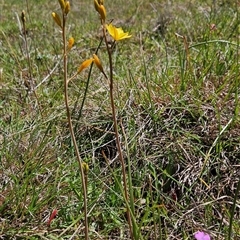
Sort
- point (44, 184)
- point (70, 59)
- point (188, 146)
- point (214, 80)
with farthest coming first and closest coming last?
point (70, 59) < point (214, 80) < point (188, 146) < point (44, 184)

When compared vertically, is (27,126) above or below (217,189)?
above

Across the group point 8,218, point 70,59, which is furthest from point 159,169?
point 70,59

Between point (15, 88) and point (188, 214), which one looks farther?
point (15, 88)

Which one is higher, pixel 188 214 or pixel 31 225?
pixel 31 225

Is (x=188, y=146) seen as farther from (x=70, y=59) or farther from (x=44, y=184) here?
(x=70, y=59)

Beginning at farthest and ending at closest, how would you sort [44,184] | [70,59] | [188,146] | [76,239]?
[70,59], [188,146], [44,184], [76,239]

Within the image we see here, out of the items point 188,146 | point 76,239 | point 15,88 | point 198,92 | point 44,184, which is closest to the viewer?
point 76,239

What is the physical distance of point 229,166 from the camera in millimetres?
1543

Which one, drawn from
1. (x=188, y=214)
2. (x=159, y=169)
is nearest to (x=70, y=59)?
(x=159, y=169)

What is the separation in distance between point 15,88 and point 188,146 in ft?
3.72

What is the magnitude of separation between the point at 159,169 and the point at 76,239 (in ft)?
1.27

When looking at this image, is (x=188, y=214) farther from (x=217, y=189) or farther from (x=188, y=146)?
(x=188, y=146)

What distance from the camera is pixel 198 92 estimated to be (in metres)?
1.83

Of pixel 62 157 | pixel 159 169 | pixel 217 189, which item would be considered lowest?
pixel 217 189
